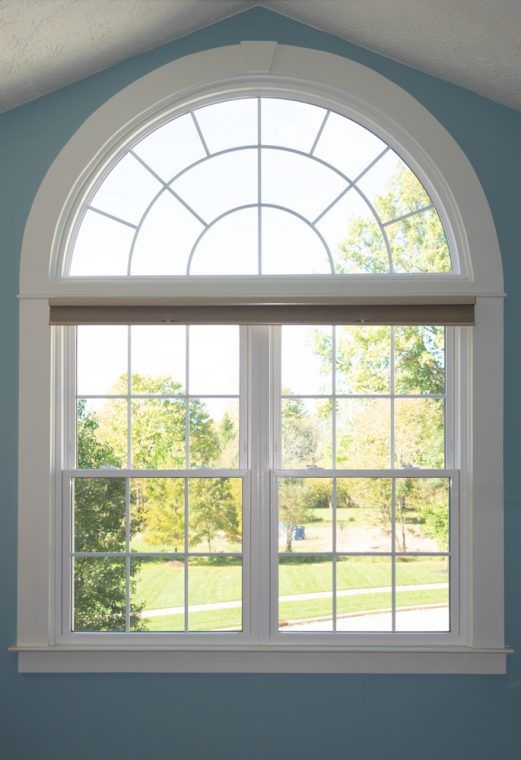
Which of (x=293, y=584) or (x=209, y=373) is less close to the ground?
(x=209, y=373)

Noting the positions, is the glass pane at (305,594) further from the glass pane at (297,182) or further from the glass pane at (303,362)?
the glass pane at (297,182)

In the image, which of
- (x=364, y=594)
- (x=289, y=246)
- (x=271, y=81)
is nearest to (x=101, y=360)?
(x=289, y=246)

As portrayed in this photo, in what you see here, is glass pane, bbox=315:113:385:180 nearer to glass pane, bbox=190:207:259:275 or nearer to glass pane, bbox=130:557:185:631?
glass pane, bbox=190:207:259:275

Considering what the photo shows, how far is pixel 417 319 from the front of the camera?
384cm

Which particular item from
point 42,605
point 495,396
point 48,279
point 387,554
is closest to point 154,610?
point 42,605

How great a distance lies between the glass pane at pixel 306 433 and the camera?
400cm

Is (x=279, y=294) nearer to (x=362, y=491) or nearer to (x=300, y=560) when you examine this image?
(x=362, y=491)

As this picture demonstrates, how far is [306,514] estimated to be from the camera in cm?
398

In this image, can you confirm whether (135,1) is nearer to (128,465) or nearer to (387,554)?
(128,465)

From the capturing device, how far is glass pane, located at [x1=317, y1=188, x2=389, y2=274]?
400cm

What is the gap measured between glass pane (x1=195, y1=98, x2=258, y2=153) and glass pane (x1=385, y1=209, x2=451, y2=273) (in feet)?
2.76

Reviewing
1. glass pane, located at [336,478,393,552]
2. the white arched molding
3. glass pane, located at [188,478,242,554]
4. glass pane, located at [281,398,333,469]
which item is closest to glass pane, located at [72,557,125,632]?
glass pane, located at [188,478,242,554]

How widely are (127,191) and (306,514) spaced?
72.3 inches

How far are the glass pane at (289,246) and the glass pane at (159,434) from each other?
2.72 feet
